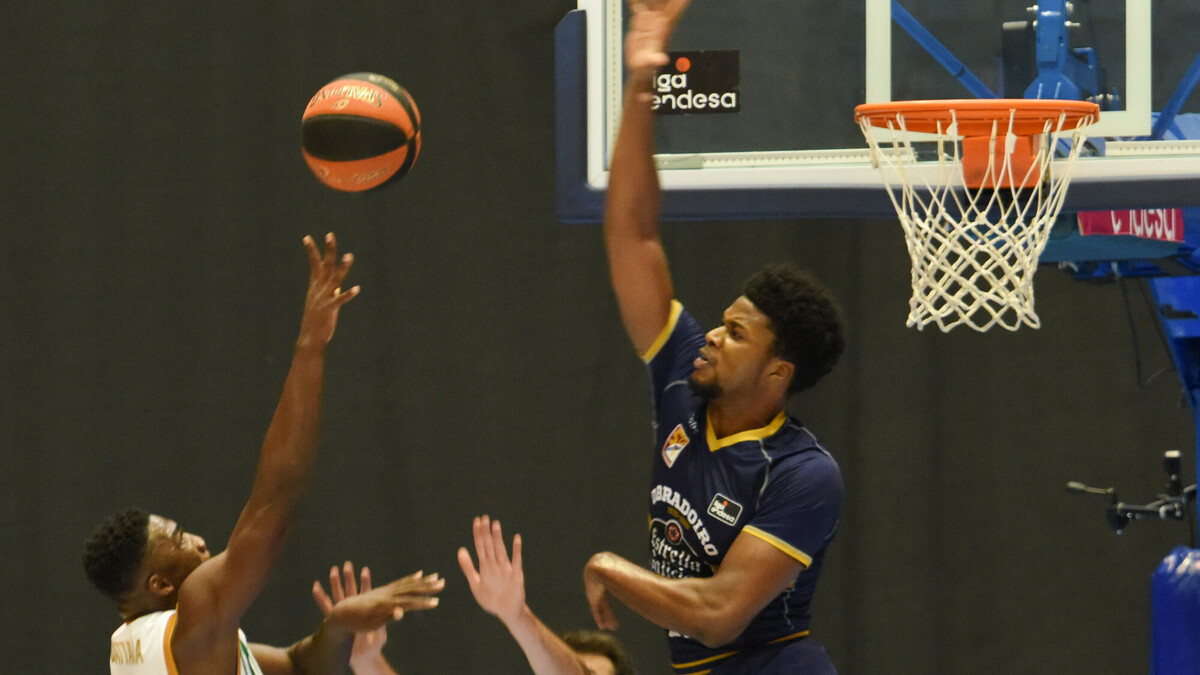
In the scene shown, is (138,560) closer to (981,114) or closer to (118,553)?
(118,553)

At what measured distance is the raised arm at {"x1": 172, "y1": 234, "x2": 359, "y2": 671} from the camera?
241 centimetres

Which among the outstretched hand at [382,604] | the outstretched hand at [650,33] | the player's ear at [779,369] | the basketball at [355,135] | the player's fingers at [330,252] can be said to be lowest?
the outstretched hand at [382,604]

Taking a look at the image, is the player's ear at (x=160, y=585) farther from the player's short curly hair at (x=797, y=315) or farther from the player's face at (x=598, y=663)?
the player's short curly hair at (x=797, y=315)

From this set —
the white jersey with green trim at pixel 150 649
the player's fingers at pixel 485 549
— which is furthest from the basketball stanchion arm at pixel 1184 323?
the white jersey with green trim at pixel 150 649

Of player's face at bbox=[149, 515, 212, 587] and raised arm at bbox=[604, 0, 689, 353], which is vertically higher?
raised arm at bbox=[604, 0, 689, 353]

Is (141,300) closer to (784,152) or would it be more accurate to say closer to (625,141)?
(784,152)

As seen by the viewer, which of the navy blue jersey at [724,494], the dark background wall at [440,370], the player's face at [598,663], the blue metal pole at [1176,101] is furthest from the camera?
the dark background wall at [440,370]

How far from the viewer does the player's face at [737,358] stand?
2.54 meters

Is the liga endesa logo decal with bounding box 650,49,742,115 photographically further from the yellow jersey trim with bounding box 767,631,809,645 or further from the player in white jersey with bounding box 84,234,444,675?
the yellow jersey trim with bounding box 767,631,809,645

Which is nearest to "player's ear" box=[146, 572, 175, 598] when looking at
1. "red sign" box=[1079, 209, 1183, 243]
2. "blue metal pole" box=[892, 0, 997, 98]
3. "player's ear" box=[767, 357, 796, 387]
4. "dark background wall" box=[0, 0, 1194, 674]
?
"player's ear" box=[767, 357, 796, 387]

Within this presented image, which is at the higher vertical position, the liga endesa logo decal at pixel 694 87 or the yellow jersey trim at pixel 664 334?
the liga endesa logo decal at pixel 694 87

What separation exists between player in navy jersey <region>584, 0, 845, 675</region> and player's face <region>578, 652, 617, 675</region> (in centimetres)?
42

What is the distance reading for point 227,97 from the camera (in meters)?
5.44

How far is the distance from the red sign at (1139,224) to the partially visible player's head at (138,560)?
90.3 inches
